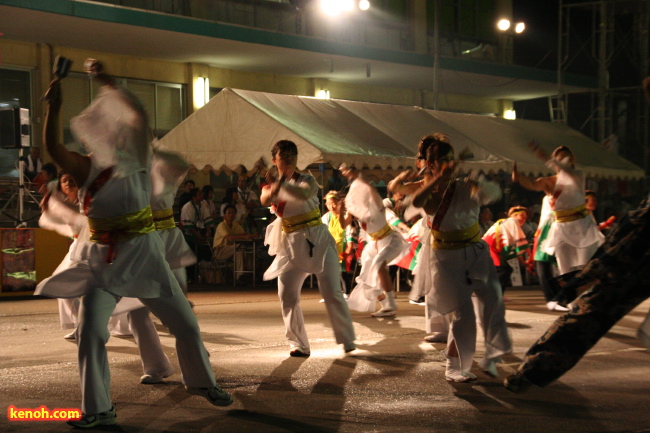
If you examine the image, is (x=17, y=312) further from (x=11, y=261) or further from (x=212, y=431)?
(x=212, y=431)

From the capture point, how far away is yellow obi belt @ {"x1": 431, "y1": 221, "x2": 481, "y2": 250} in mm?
7219

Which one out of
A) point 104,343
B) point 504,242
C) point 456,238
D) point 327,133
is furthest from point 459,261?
point 327,133

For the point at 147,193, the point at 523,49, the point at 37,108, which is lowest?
the point at 147,193

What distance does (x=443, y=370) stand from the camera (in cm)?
761

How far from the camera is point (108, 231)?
5.61 m

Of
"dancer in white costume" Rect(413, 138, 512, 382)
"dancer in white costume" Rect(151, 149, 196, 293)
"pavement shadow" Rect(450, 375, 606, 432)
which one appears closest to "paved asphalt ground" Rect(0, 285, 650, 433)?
"pavement shadow" Rect(450, 375, 606, 432)

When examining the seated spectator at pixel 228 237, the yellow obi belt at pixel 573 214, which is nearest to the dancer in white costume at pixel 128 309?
the yellow obi belt at pixel 573 214

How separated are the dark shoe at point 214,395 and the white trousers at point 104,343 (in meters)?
0.04

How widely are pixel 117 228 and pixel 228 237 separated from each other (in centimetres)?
1246

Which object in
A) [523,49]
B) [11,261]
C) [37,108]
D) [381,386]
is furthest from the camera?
[523,49]

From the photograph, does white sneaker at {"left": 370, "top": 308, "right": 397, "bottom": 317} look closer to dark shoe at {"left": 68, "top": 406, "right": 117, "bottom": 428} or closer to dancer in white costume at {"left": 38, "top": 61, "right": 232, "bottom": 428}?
dancer in white costume at {"left": 38, "top": 61, "right": 232, "bottom": 428}

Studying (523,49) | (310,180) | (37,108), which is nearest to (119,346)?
(310,180)

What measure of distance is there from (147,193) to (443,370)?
3.16 metres

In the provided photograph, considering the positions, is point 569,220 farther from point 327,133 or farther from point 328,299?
point 327,133
